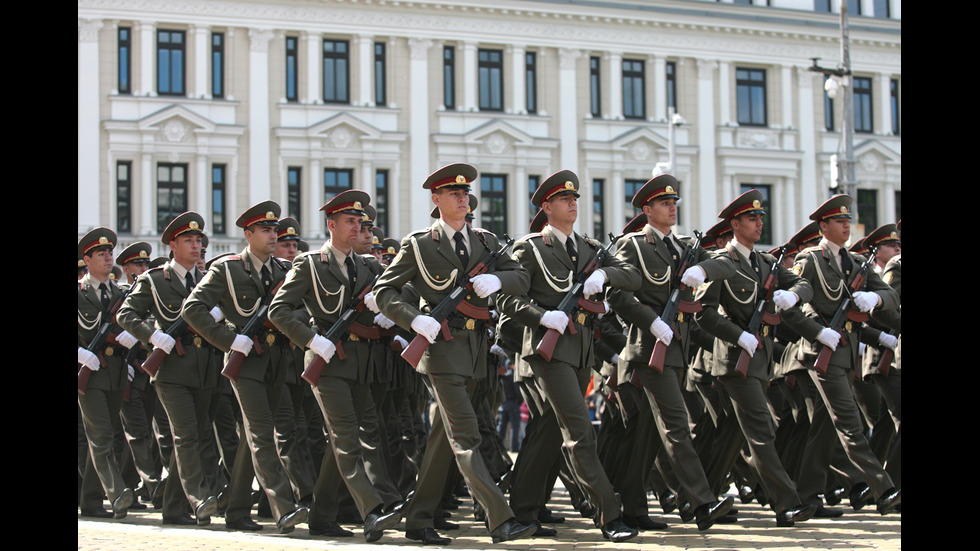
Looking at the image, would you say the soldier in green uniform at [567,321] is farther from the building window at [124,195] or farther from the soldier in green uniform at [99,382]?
the building window at [124,195]

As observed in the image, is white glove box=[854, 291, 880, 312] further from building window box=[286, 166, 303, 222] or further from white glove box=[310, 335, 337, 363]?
building window box=[286, 166, 303, 222]

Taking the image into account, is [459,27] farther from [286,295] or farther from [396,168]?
[286,295]

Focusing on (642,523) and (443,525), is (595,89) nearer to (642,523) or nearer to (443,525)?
(443,525)

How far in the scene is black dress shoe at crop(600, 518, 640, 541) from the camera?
286 inches

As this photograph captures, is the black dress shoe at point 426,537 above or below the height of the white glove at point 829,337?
below

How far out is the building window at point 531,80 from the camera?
116 feet

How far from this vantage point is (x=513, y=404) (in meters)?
18.2

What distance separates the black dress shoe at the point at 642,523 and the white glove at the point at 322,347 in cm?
216

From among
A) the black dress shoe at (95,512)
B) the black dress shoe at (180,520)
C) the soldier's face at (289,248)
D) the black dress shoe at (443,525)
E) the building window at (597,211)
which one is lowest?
the black dress shoe at (95,512)

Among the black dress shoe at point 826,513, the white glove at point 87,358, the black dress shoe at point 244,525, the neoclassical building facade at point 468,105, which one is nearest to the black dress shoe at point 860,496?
the black dress shoe at point 826,513

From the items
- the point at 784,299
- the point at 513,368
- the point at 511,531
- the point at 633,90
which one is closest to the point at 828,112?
the point at 633,90

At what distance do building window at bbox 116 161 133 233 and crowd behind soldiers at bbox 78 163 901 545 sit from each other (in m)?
23.5
